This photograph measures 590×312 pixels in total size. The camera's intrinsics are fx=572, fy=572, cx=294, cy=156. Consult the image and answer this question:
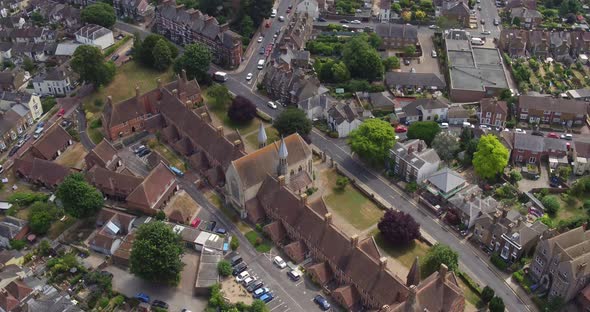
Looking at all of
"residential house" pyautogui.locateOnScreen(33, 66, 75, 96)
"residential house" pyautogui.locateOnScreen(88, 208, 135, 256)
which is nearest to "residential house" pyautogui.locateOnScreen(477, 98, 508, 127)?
"residential house" pyautogui.locateOnScreen(88, 208, 135, 256)

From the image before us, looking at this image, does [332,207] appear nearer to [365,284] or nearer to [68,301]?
[365,284]

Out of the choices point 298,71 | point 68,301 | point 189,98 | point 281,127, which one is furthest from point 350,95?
point 68,301

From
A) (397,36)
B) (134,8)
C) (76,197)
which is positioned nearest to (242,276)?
(76,197)

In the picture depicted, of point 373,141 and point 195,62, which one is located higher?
point 195,62

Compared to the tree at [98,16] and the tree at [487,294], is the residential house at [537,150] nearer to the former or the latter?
the tree at [487,294]

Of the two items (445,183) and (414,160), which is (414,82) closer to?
(414,160)
